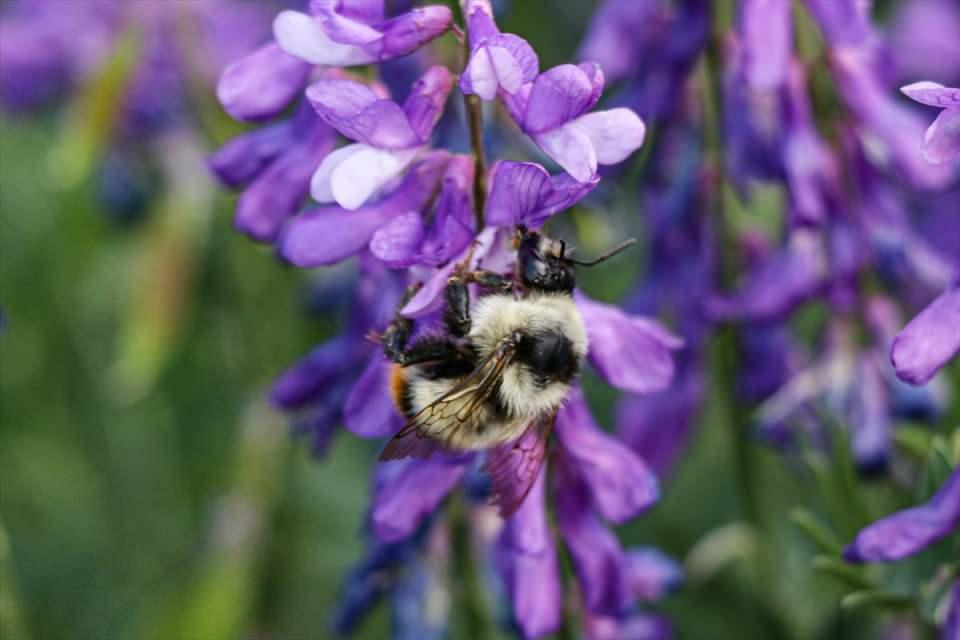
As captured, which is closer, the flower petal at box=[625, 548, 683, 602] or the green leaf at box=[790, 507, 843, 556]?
the green leaf at box=[790, 507, 843, 556]

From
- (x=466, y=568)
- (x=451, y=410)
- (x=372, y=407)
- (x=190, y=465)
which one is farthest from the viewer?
(x=190, y=465)

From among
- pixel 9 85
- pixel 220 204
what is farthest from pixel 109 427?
pixel 9 85

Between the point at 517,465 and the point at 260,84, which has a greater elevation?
the point at 260,84

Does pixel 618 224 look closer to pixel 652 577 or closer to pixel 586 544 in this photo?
pixel 652 577

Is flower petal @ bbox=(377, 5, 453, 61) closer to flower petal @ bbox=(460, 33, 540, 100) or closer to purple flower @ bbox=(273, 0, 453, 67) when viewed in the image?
purple flower @ bbox=(273, 0, 453, 67)

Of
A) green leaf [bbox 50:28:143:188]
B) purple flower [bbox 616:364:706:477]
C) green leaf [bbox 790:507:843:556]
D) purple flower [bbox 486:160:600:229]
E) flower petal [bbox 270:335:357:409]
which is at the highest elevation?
purple flower [bbox 486:160:600:229]

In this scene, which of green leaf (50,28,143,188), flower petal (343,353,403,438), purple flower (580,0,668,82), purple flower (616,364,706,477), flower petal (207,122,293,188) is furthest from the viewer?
green leaf (50,28,143,188)

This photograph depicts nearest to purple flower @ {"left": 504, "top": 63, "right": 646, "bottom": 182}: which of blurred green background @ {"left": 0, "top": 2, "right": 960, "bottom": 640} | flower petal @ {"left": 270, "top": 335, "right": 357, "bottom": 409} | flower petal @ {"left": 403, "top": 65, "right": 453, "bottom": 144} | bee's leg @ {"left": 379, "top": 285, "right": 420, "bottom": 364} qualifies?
flower petal @ {"left": 403, "top": 65, "right": 453, "bottom": 144}

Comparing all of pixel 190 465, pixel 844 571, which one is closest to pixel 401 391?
pixel 844 571

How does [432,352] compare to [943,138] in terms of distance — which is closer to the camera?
[943,138]
